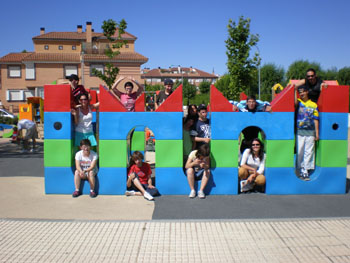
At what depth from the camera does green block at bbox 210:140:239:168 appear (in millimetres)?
6172

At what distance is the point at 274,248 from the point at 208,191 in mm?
2440

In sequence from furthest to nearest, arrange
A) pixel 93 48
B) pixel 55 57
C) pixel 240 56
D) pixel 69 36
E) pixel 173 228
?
pixel 69 36, pixel 55 57, pixel 93 48, pixel 240 56, pixel 173 228

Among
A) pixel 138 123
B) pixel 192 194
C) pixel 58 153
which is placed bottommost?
pixel 192 194

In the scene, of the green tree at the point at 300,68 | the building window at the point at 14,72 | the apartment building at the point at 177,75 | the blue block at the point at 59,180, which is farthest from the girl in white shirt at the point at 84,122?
the apartment building at the point at 177,75

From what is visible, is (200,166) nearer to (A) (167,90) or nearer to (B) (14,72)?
(A) (167,90)

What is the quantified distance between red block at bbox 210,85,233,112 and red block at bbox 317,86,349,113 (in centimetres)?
183

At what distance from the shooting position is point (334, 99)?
623 centimetres

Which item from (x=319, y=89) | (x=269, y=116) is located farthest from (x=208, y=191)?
(x=319, y=89)

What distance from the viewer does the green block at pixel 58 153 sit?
20.3 feet

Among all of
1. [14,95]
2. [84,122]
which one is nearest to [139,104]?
[84,122]

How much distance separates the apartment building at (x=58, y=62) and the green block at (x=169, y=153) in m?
30.0

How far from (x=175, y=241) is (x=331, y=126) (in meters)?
4.13

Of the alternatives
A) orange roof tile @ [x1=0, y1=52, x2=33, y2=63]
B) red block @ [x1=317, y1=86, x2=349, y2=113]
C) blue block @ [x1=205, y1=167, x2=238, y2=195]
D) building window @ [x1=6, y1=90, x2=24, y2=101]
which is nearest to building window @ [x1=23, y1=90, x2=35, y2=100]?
building window @ [x1=6, y1=90, x2=24, y2=101]

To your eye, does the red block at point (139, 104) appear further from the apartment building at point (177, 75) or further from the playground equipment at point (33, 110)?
the apartment building at point (177, 75)
